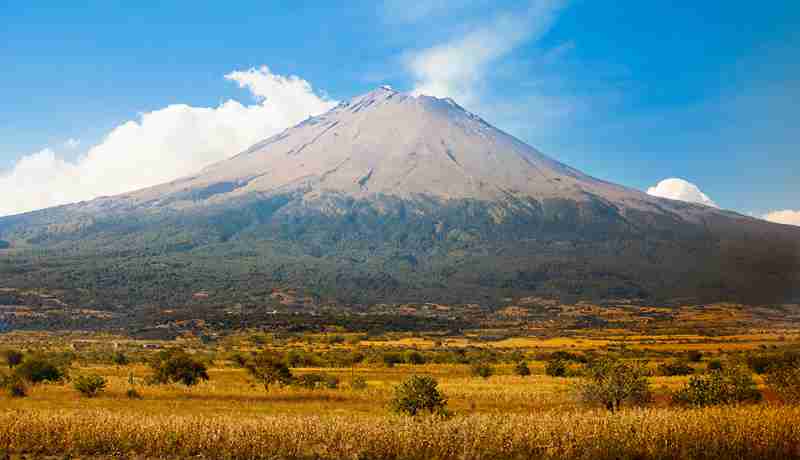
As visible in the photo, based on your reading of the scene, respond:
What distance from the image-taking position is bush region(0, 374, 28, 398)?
77.6 feet

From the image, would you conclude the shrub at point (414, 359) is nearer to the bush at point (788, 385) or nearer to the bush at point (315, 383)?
the bush at point (315, 383)

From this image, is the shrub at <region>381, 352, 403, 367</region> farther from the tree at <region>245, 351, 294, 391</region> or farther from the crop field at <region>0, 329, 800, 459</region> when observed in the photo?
the tree at <region>245, 351, 294, 391</region>

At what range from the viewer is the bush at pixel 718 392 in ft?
59.1

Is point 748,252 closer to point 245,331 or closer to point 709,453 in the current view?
point 245,331

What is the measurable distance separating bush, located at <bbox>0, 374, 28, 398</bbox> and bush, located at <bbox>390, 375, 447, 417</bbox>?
48.2ft

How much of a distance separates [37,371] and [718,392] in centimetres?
2591

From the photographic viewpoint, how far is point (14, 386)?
23828 mm

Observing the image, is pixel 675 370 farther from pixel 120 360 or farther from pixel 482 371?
pixel 120 360

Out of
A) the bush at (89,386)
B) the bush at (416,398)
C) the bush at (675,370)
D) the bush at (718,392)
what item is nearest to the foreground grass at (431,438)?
the bush at (718,392)

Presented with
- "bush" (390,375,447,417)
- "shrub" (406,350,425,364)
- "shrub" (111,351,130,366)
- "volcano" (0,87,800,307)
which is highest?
"volcano" (0,87,800,307)

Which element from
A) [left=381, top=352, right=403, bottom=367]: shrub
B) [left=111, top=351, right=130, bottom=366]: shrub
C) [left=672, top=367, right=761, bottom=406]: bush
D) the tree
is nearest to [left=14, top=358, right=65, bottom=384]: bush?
the tree

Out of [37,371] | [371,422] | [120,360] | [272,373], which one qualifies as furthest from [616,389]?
[120,360]

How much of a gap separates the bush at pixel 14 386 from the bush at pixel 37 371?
1153 mm

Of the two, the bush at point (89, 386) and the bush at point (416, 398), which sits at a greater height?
the bush at point (416, 398)
